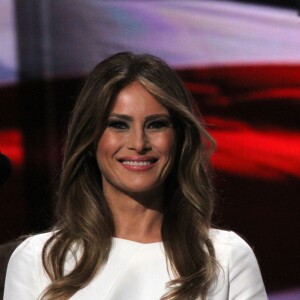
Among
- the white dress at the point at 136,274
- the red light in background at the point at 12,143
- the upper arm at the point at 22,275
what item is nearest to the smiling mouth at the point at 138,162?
the white dress at the point at 136,274

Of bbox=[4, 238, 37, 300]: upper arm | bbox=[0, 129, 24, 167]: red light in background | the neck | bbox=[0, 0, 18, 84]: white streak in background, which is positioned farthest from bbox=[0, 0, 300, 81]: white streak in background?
bbox=[4, 238, 37, 300]: upper arm

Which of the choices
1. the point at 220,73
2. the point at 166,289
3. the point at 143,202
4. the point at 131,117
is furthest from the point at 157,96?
the point at 220,73

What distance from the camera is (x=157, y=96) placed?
2764 millimetres

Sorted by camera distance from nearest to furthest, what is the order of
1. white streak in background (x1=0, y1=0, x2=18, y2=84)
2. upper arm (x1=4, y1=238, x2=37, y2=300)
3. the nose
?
the nose → upper arm (x1=4, y1=238, x2=37, y2=300) → white streak in background (x1=0, y1=0, x2=18, y2=84)

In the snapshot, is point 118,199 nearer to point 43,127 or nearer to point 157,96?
point 157,96

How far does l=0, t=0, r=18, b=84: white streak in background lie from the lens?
412 centimetres

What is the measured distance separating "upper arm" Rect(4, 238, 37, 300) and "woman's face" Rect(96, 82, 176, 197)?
335 mm

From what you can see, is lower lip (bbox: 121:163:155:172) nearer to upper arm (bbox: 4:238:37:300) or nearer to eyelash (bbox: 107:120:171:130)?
eyelash (bbox: 107:120:171:130)

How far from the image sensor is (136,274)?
2.88 metres

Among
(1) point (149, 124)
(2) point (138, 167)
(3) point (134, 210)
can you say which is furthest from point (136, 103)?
(3) point (134, 210)

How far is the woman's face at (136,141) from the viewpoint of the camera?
2738mm

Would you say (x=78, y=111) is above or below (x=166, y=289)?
above

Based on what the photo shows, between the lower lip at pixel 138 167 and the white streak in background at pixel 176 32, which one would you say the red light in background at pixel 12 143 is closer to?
the white streak in background at pixel 176 32

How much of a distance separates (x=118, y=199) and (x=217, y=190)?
51.0 inches
